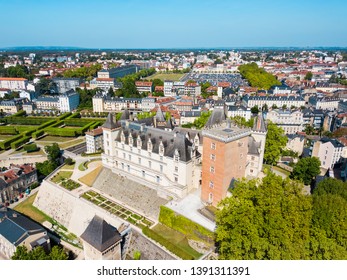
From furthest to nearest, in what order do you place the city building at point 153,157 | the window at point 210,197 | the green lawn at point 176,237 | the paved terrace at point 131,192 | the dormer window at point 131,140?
the dormer window at point 131,140 < the paved terrace at point 131,192 < the city building at point 153,157 < the window at point 210,197 < the green lawn at point 176,237

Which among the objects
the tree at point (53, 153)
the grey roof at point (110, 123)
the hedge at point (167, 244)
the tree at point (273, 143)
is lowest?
the hedge at point (167, 244)

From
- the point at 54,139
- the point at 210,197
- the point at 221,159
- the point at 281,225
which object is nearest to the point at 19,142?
the point at 54,139

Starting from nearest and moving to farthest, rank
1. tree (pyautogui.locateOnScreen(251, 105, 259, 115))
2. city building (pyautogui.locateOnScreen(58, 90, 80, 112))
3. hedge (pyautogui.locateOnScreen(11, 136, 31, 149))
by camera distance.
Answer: hedge (pyautogui.locateOnScreen(11, 136, 31, 149))
tree (pyautogui.locateOnScreen(251, 105, 259, 115))
city building (pyautogui.locateOnScreen(58, 90, 80, 112))

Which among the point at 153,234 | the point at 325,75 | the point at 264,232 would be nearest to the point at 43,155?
the point at 153,234

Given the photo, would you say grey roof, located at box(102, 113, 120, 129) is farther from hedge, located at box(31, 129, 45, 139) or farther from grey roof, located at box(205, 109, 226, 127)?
hedge, located at box(31, 129, 45, 139)

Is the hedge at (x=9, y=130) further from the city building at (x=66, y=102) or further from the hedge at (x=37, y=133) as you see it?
the city building at (x=66, y=102)

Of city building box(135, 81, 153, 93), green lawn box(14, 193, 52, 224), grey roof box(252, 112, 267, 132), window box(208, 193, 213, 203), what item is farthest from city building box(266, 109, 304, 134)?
city building box(135, 81, 153, 93)

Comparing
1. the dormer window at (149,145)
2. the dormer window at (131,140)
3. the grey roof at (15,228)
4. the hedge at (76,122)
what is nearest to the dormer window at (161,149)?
the dormer window at (149,145)

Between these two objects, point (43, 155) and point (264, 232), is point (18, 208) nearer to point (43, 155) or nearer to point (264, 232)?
point (43, 155)
